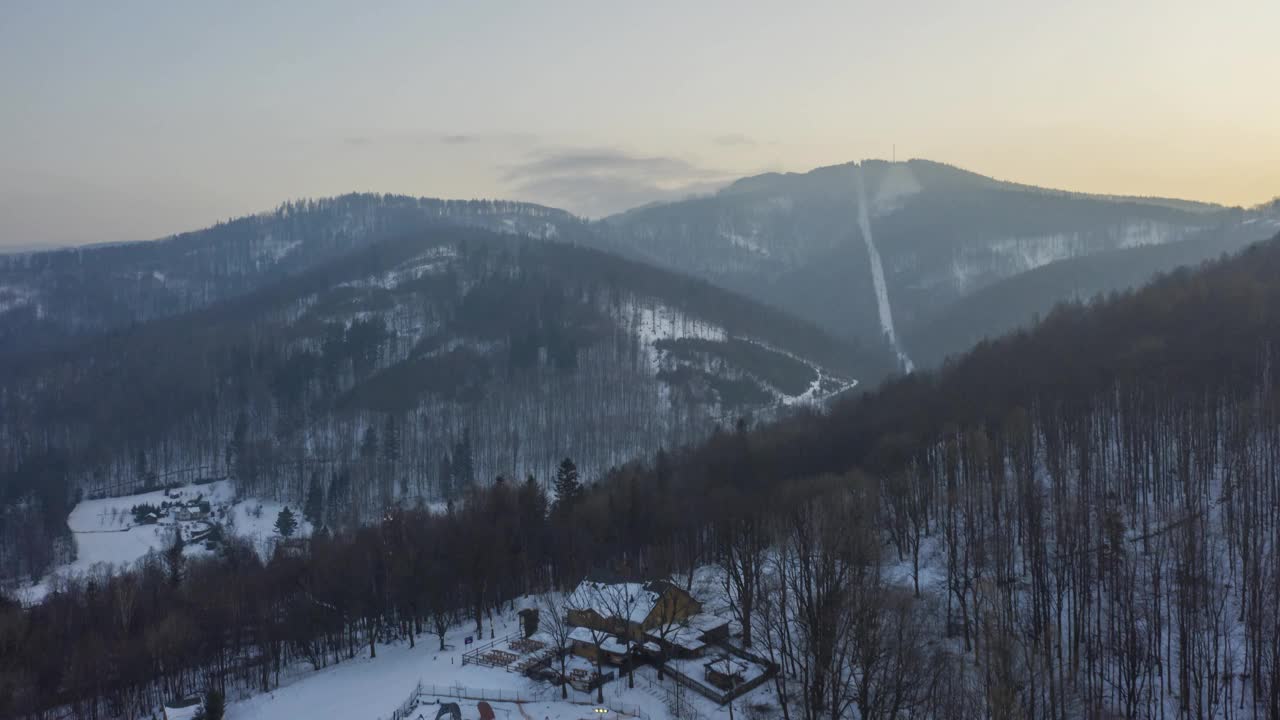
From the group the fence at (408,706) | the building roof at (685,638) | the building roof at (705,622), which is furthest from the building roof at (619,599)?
the fence at (408,706)

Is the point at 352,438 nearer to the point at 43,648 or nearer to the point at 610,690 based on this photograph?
the point at 43,648

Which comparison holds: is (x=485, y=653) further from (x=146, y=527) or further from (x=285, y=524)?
(x=146, y=527)

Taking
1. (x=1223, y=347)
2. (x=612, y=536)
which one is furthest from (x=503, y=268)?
(x=1223, y=347)

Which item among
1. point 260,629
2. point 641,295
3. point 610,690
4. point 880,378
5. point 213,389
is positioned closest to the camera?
point 610,690

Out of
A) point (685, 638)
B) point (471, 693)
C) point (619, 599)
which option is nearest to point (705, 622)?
point (685, 638)

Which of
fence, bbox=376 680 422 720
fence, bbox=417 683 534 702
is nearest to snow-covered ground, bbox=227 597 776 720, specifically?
fence, bbox=417 683 534 702

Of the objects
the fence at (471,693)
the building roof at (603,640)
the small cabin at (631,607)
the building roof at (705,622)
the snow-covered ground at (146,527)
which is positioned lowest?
the snow-covered ground at (146,527)

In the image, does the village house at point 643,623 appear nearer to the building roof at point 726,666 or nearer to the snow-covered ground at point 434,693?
the snow-covered ground at point 434,693
